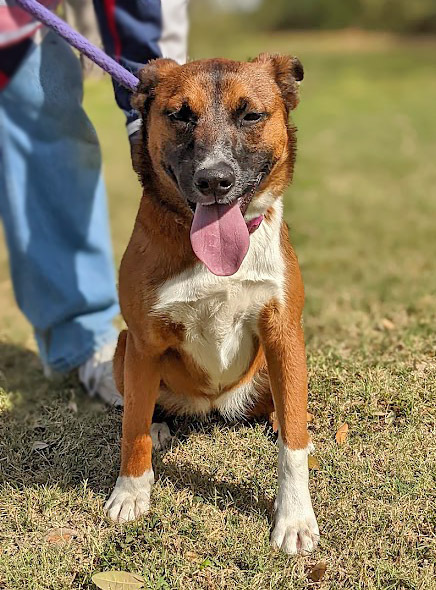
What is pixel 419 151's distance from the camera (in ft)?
36.0

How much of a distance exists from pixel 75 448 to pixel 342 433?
1172 mm

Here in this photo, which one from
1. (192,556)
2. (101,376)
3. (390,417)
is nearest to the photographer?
(192,556)

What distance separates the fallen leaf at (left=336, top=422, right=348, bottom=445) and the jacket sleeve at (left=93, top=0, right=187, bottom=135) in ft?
5.23

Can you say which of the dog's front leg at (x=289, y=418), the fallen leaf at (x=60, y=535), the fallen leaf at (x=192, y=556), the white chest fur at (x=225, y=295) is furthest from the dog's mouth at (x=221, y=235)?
the fallen leaf at (x=60, y=535)

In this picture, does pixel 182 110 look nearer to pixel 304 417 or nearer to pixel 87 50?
pixel 87 50

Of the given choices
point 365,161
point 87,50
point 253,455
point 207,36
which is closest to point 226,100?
point 87,50

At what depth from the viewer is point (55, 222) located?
4340 millimetres

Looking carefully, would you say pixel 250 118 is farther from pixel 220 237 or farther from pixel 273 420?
pixel 273 420

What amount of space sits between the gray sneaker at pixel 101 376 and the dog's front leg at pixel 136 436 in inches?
32.1

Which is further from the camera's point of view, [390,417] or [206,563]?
[390,417]

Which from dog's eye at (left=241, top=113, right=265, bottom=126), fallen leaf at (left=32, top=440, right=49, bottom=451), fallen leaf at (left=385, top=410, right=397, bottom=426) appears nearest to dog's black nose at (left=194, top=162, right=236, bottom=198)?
dog's eye at (left=241, top=113, right=265, bottom=126)

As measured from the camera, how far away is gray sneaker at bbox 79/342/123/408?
12.9 feet

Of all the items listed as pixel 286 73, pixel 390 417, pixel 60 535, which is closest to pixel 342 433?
pixel 390 417

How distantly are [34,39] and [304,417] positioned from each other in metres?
2.40
